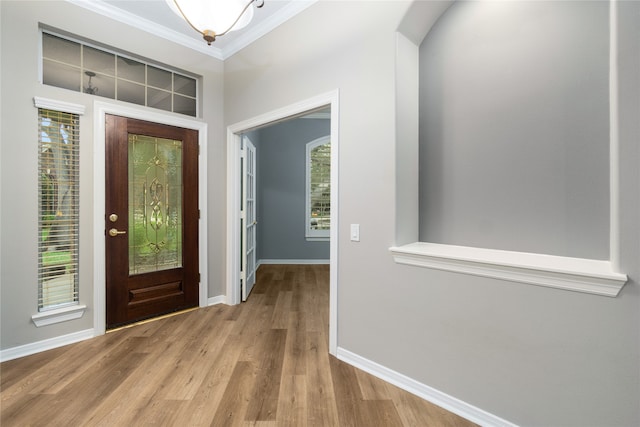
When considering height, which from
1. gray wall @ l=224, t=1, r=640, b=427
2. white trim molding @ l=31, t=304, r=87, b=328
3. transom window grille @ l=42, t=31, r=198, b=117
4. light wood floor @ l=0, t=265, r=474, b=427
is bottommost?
light wood floor @ l=0, t=265, r=474, b=427

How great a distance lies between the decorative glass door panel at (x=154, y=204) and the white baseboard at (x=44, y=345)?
2.02 ft

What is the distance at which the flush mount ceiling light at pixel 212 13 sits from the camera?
140cm

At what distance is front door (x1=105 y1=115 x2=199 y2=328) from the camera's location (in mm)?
2680

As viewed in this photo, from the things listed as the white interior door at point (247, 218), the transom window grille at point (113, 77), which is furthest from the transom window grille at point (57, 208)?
the white interior door at point (247, 218)

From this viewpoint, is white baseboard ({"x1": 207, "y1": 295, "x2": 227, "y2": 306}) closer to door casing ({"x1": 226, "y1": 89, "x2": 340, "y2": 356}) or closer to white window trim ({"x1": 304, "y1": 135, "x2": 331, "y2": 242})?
door casing ({"x1": 226, "y1": 89, "x2": 340, "y2": 356})

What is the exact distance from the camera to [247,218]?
368cm

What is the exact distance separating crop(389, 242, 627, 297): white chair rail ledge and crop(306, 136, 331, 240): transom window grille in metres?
4.06

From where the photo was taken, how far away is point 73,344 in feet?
7.93

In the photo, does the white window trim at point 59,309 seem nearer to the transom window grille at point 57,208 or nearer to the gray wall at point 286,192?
the transom window grille at point 57,208

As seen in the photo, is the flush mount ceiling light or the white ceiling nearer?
the flush mount ceiling light

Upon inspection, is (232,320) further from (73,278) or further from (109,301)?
(73,278)

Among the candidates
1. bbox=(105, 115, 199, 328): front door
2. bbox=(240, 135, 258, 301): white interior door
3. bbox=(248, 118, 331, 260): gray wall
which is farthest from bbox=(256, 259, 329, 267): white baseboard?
bbox=(105, 115, 199, 328): front door

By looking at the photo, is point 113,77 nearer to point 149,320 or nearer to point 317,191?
point 149,320

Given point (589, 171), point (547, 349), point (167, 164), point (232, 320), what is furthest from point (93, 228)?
point (589, 171)
